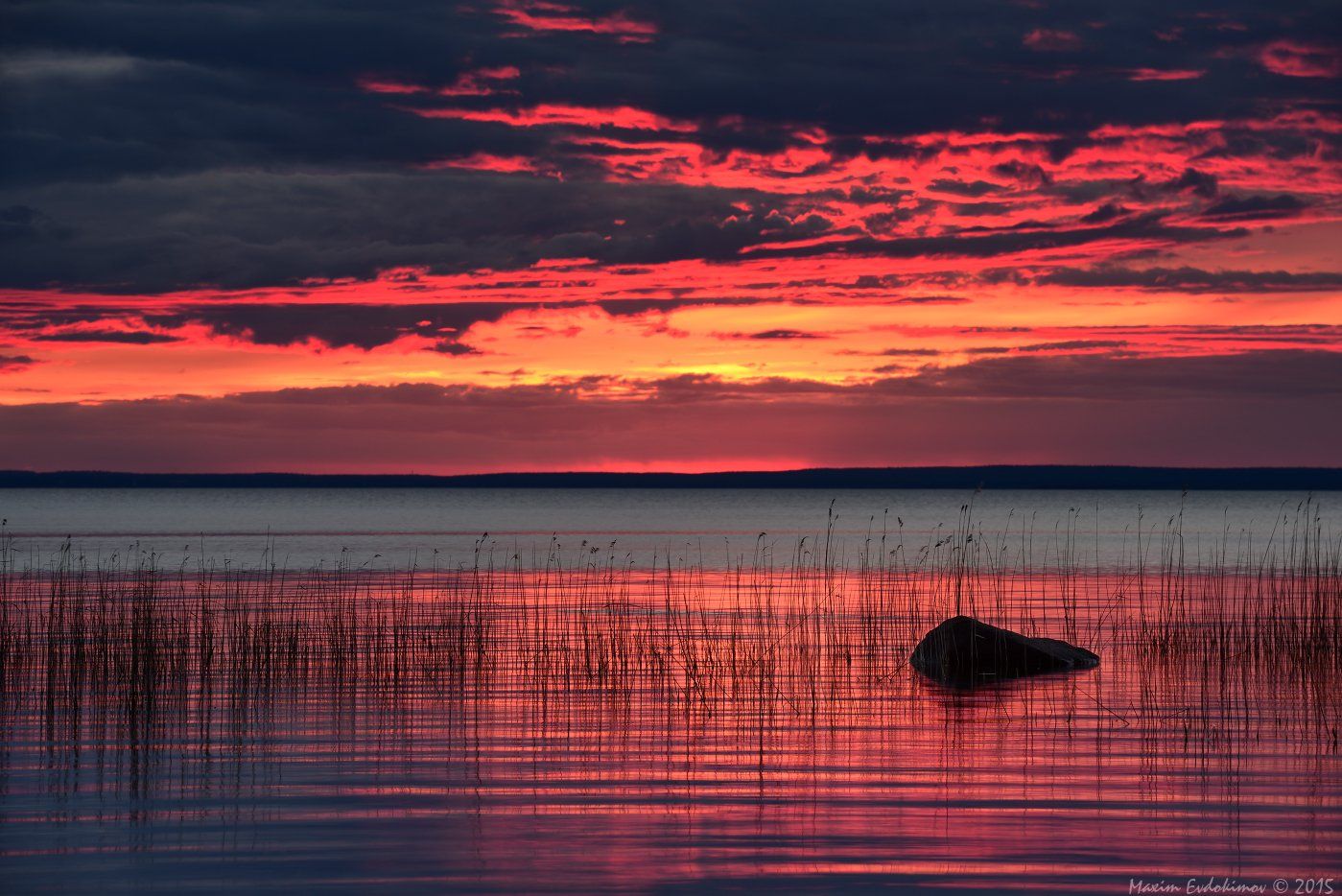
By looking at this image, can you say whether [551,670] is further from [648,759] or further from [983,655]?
[648,759]

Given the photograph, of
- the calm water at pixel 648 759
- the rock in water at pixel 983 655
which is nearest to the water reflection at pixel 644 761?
the calm water at pixel 648 759

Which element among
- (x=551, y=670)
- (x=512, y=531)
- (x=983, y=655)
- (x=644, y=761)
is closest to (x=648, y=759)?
(x=644, y=761)

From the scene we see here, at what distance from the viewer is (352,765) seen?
10.4 m

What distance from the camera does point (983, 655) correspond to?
16.1 metres

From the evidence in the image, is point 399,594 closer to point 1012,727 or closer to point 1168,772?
point 1012,727

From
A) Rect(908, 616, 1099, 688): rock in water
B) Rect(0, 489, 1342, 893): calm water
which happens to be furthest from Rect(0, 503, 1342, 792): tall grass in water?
Rect(908, 616, 1099, 688): rock in water

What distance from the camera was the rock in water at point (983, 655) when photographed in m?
16.0

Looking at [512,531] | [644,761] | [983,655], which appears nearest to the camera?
[644,761]

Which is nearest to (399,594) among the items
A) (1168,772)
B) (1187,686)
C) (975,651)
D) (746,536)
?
(975,651)

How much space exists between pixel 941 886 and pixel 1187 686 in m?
8.42

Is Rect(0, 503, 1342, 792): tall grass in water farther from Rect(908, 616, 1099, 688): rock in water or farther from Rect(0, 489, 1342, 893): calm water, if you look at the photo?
Rect(908, 616, 1099, 688): rock in water

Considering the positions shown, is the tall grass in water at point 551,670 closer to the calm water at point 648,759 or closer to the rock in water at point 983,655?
the calm water at point 648,759

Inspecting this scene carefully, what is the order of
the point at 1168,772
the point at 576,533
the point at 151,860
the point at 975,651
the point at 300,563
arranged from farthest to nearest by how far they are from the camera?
the point at 576,533, the point at 300,563, the point at 975,651, the point at 1168,772, the point at 151,860

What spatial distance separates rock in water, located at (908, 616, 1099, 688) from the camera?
16.0 meters
